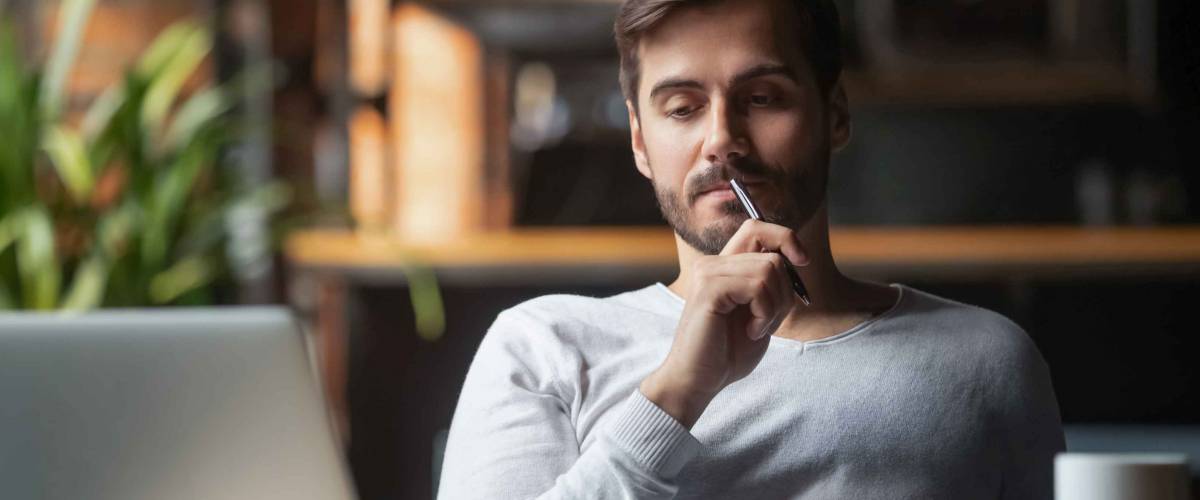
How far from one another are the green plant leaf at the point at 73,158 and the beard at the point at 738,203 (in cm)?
109

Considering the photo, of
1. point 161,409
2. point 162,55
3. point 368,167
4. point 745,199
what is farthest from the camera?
point 368,167

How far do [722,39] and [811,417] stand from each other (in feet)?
0.71

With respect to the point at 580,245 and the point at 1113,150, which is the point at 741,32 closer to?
the point at 580,245

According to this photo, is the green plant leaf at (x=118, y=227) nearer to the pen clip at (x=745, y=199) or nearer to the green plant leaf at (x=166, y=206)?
the green plant leaf at (x=166, y=206)

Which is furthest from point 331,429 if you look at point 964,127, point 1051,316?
point 964,127

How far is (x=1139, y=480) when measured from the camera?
2.13 feet

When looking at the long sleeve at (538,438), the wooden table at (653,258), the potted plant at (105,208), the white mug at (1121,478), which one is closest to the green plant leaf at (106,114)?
the potted plant at (105,208)

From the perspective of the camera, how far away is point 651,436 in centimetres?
72

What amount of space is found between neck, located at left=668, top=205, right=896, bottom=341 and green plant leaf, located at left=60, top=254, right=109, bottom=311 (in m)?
1.07

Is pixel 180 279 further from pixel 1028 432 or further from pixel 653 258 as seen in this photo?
pixel 1028 432

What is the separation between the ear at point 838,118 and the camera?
0.84 meters

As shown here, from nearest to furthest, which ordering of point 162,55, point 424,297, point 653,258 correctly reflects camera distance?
point 162,55 → point 653,258 → point 424,297

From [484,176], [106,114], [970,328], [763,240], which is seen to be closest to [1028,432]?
[970,328]

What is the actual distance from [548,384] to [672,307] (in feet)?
0.29
